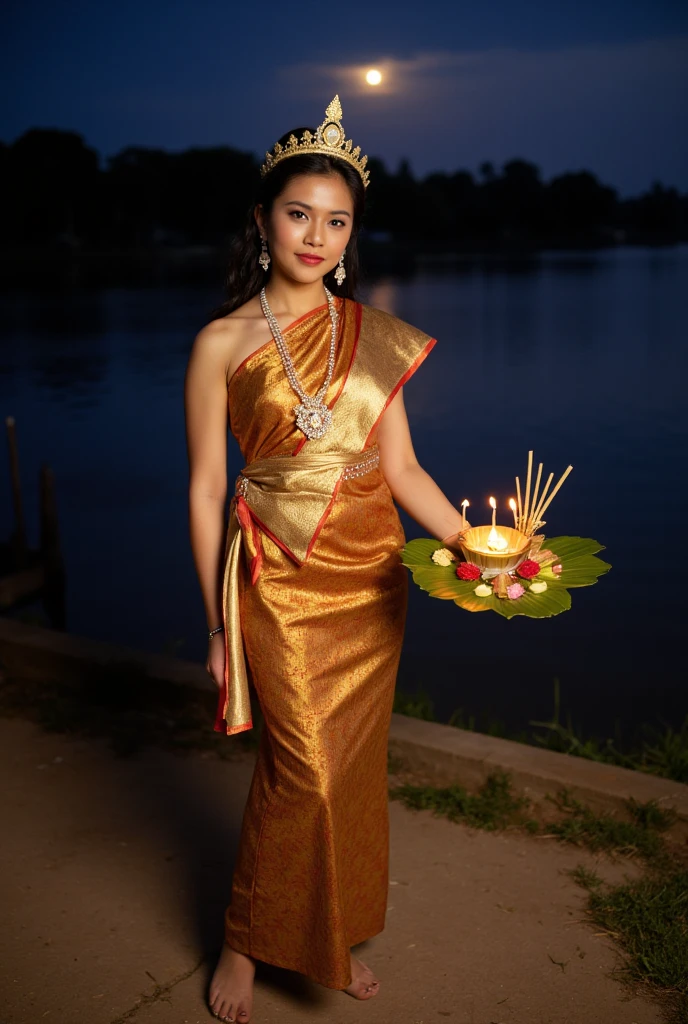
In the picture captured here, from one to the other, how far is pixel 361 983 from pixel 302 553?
1.09m

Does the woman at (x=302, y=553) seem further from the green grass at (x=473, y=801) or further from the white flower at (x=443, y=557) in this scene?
the green grass at (x=473, y=801)

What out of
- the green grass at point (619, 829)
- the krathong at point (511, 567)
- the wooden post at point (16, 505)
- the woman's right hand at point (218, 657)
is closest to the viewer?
the krathong at point (511, 567)

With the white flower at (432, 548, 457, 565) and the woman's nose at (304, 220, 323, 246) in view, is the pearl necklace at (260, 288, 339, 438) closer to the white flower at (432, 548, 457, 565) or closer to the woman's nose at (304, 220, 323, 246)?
the woman's nose at (304, 220, 323, 246)

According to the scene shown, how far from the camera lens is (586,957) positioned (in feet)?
9.26

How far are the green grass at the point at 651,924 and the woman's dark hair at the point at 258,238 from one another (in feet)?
5.80

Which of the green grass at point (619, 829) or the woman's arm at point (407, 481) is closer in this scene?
the woman's arm at point (407, 481)

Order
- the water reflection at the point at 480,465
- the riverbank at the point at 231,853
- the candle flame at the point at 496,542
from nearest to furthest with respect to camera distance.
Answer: the candle flame at the point at 496,542
the riverbank at the point at 231,853
the water reflection at the point at 480,465

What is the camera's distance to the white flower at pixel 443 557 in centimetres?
231

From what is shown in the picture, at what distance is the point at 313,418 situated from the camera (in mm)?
2455

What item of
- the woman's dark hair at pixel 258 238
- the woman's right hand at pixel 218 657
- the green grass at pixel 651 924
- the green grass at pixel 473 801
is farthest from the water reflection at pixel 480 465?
the green grass at pixel 651 924

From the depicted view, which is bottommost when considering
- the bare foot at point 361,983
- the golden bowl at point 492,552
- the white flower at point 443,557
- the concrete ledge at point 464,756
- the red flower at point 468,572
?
the bare foot at point 361,983

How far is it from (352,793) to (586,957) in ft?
2.74

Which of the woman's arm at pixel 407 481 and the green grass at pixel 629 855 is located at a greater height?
the woman's arm at pixel 407 481

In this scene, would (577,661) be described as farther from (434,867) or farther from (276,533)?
(276,533)
